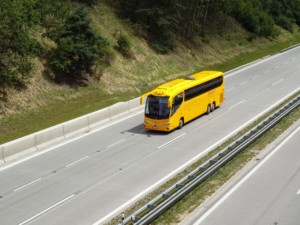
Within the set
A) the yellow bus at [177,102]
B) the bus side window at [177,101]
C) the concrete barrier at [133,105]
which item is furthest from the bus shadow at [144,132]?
→ the concrete barrier at [133,105]

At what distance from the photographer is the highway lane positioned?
18844 mm

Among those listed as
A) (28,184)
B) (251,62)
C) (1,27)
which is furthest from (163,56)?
(28,184)

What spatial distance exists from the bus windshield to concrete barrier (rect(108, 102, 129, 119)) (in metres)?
4.10

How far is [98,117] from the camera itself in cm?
3250

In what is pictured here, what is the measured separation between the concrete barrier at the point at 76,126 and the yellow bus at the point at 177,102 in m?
3.96

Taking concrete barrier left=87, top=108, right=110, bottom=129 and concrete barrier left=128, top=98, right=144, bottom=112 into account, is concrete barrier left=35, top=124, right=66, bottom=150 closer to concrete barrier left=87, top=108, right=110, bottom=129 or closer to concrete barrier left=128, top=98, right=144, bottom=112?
concrete barrier left=87, top=108, right=110, bottom=129

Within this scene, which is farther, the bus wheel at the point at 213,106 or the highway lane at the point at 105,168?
the bus wheel at the point at 213,106

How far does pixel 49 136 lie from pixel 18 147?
101 inches

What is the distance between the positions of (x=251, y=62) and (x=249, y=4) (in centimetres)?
2497

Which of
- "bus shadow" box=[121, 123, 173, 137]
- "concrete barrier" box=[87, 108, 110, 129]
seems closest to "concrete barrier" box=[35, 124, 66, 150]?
"concrete barrier" box=[87, 108, 110, 129]

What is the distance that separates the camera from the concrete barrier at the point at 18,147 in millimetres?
25203

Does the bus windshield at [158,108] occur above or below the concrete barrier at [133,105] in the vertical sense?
above

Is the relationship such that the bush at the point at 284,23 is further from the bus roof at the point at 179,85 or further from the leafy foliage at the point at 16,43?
the leafy foliage at the point at 16,43

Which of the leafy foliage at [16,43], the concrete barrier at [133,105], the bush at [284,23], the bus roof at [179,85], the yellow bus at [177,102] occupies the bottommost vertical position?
the bush at [284,23]
